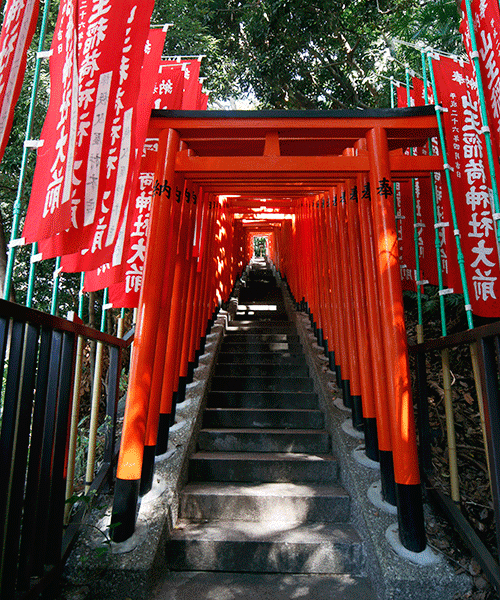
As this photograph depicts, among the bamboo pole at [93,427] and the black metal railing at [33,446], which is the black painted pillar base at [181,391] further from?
the black metal railing at [33,446]

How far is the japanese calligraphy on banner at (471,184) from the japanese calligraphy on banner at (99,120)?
2.61 m

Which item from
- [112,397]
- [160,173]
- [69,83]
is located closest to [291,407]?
[112,397]

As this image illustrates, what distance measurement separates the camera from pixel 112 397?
3547mm

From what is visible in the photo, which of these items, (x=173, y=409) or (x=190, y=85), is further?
(x=190, y=85)

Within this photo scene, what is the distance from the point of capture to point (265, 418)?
4750mm

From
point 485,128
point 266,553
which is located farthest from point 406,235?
point 266,553

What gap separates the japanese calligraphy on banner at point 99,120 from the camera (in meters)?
2.53

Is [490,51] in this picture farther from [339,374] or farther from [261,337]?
[261,337]

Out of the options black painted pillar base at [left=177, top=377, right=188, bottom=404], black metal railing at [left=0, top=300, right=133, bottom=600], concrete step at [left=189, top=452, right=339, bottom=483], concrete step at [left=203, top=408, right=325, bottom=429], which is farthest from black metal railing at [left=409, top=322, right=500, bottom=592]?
black painted pillar base at [left=177, top=377, right=188, bottom=404]

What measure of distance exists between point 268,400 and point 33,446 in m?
3.40

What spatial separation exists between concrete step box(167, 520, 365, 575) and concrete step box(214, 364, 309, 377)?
9.11 feet

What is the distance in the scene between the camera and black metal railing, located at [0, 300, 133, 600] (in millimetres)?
1756

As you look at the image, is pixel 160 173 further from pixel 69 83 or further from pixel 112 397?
pixel 112 397

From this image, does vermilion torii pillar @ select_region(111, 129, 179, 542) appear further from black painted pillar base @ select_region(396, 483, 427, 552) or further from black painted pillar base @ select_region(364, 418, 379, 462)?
black painted pillar base @ select_region(364, 418, 379, 462)
